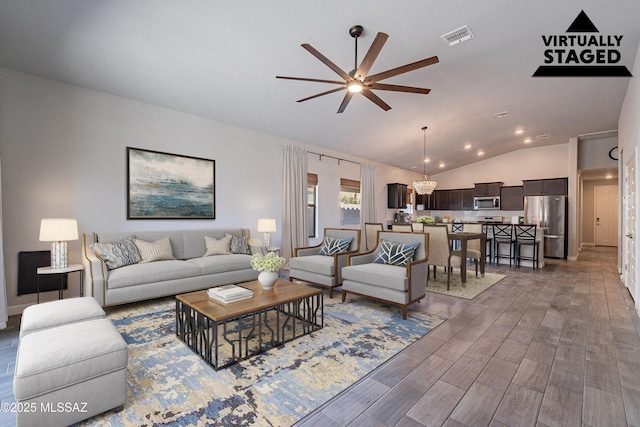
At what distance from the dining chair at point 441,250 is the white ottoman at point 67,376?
424 cm

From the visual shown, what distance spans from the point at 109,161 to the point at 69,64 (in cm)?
124

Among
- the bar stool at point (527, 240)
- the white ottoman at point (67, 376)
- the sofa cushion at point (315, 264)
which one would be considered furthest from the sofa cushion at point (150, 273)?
the bar stool at point (527, 240)

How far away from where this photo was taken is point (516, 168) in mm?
9156

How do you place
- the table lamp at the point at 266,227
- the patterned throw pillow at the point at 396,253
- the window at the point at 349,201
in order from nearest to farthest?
the patterned throw pillow at the point at 396,253 → the table lamp at the point at 266,227 → the window at the point at 349,201

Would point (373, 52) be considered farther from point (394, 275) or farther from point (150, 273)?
point (150, 273)

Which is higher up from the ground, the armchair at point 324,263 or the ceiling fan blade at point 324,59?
the ceiling fan blade at point 324,59

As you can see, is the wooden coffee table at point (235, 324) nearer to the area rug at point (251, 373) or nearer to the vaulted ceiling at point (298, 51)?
the area rug at point (251, 373)

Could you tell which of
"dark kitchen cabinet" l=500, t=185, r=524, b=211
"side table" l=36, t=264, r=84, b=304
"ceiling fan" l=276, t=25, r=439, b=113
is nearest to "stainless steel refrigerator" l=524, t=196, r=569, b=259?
"dark kitchen cabinet" l=500, t=185, r=524, b=211

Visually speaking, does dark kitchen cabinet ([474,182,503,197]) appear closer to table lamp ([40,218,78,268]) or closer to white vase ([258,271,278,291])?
white vase ([258,271,278,291])

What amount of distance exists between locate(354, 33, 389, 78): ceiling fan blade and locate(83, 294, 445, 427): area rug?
8.53 feet

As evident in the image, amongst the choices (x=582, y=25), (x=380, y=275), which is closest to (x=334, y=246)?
(x=380, y=275)

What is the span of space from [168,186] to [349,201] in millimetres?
4657

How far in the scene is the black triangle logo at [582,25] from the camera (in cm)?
316

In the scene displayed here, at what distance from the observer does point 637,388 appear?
2.02 metres
